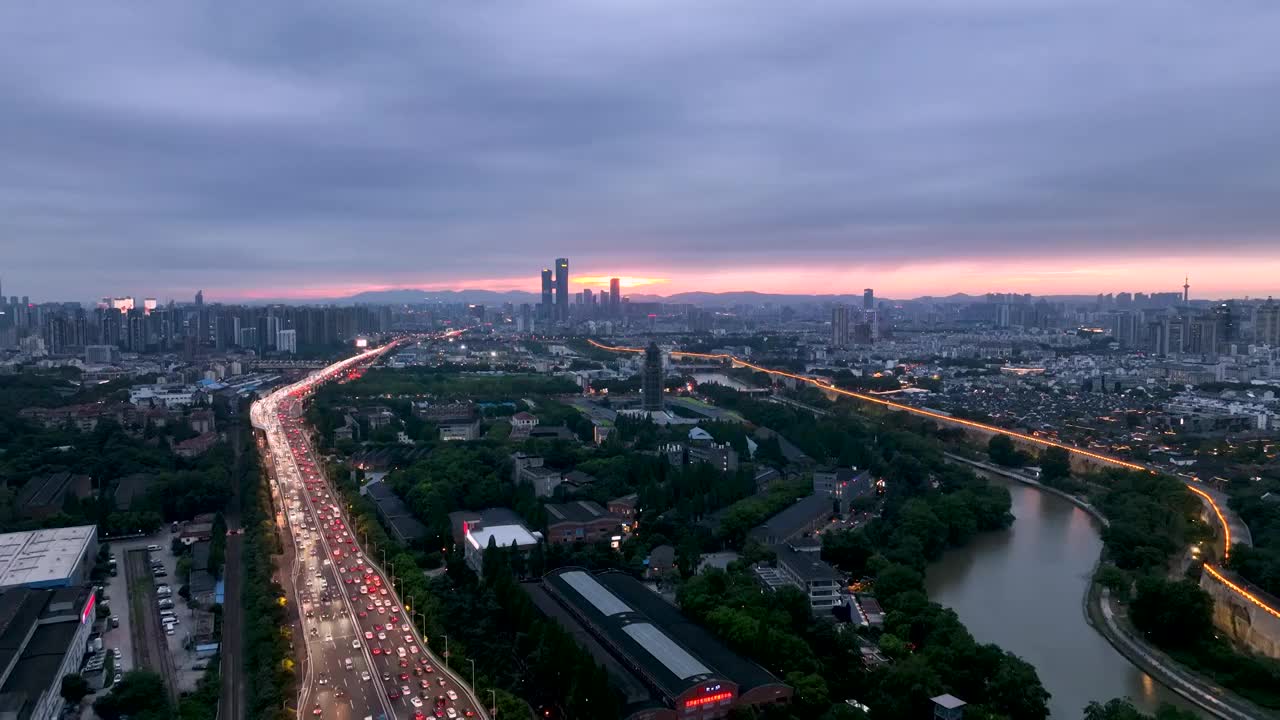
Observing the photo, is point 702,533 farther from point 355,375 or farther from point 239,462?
point 355,375

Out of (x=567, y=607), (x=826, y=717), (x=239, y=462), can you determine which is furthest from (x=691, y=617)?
(x=239, y=462)

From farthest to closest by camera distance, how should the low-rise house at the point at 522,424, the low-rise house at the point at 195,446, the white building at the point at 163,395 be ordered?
1. the white building at the point at 163,395
2. the low-rise house at the point at 522,424
3. the low-rise house at the point at 195,446

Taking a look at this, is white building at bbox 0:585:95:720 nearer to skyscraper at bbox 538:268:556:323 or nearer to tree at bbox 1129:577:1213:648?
tree at bbox 1129:577:1213:648

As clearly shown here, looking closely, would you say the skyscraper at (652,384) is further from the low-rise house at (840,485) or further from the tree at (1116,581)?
the tree at (1116,581)

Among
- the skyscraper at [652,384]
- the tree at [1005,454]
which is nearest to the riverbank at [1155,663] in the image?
the tree at [1005,454]

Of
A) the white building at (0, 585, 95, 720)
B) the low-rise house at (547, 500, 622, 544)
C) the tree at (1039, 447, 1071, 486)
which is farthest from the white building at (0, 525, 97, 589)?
the tree at (1039, 447, 1071, 486)

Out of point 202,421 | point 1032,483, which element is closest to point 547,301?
point 202,421
